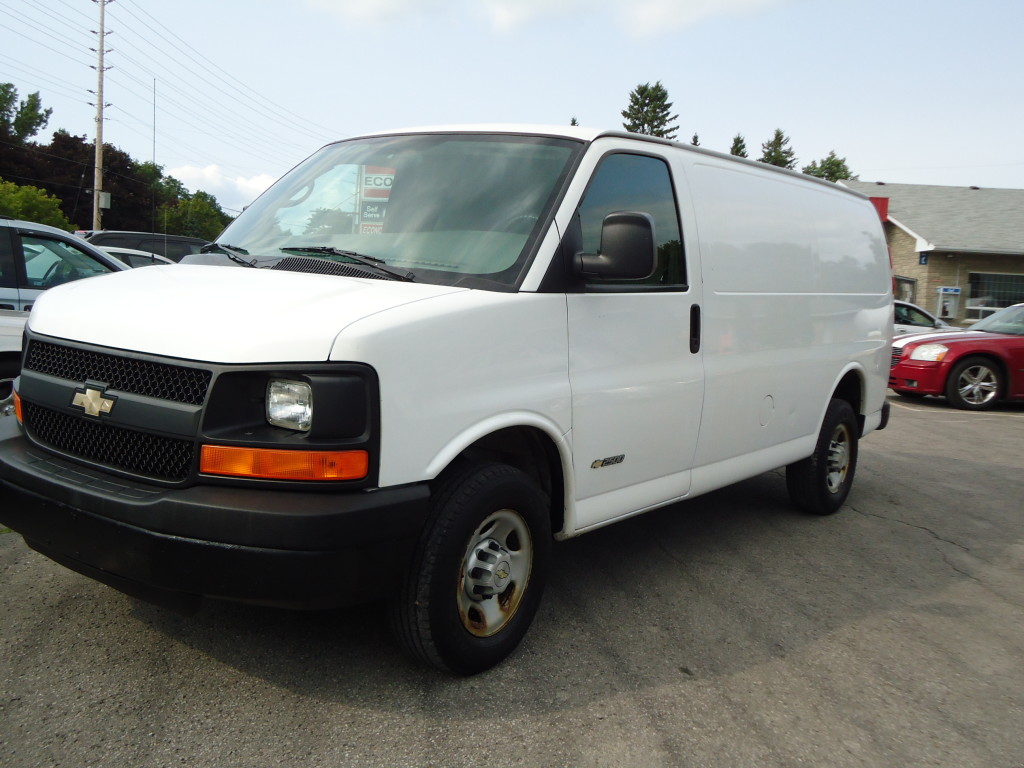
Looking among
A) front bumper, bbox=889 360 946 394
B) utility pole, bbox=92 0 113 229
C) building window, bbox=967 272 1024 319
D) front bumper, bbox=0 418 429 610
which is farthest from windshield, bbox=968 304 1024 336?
utility pole, bbox=92 0 113 229

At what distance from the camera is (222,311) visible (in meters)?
2.92

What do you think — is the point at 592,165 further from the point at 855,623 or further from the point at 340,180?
the point at 855,623

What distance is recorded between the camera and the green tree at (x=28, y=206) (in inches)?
1421

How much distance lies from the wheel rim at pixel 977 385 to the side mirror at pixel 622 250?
10860 millimetres

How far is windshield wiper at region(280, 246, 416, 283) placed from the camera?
11.1ft

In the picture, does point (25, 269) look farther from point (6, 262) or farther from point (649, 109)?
point (649, 109)

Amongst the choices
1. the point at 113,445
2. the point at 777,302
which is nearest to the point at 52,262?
the point at 113,445

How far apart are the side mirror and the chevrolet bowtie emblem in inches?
70.4

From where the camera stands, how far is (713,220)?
14.9 ft

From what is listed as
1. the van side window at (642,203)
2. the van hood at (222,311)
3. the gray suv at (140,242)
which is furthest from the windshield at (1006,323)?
the gray suv at (140,242)

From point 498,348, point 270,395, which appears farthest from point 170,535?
point 498,348

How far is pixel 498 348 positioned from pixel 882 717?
1.95 meters

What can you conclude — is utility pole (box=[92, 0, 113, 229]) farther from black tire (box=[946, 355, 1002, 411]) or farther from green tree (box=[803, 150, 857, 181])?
green tree (box=[803, 150, 857, 181])

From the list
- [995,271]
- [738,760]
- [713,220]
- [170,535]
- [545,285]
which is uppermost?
[995,271]
